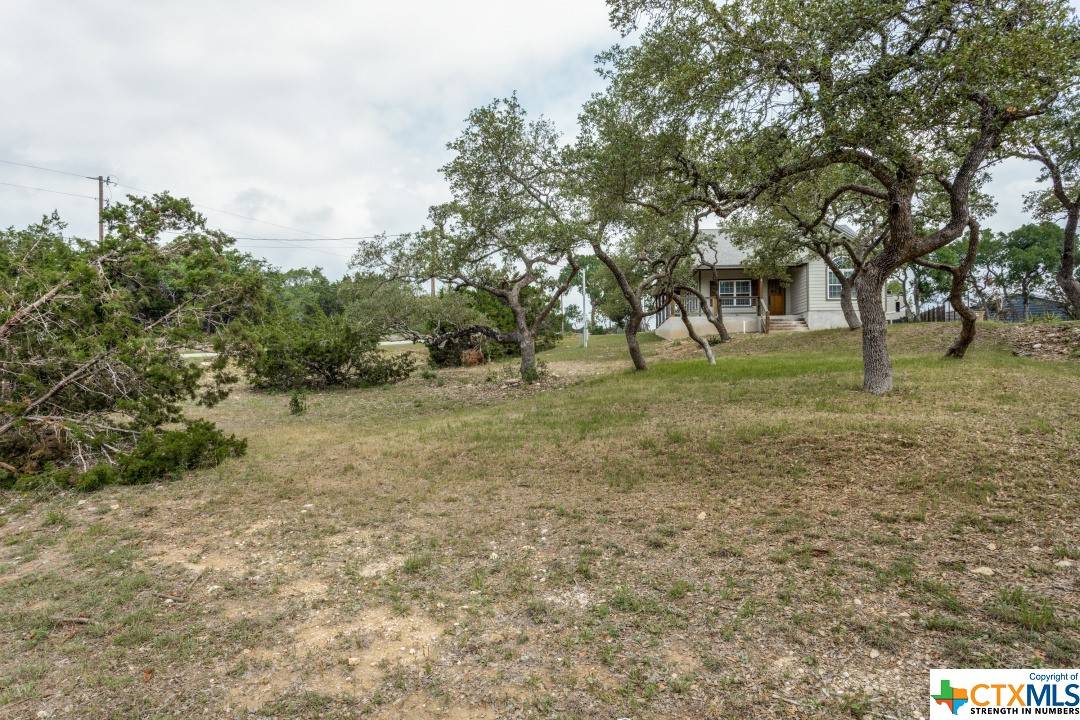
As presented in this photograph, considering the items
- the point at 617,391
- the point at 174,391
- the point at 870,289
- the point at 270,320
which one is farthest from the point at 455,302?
the point at 870,289

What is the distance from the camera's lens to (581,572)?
4.11m

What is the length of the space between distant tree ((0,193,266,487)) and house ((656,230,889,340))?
20.0m

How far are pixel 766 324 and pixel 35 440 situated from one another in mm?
24062

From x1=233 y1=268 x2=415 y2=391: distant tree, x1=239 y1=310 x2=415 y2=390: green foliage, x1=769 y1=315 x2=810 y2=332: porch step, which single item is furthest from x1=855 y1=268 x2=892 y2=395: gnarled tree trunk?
x1=769 y1=315 x2=810 y2=332: porch step

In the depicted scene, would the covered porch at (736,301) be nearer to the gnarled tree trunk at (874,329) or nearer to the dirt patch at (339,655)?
the gnarled tree trunk at (874,329)

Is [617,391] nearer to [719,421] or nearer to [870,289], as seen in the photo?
[719,421]

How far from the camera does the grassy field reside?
9.31 ft

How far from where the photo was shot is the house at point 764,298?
81.3 ft

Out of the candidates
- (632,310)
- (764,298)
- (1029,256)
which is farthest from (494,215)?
(1029,256)

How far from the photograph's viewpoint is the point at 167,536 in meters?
5.24

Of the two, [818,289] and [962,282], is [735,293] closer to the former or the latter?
[818,289]

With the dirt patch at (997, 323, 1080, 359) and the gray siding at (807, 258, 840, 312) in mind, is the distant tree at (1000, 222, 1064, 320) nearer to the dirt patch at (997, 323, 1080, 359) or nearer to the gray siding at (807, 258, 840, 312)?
the gray siding at (807, 258, 840, 312)

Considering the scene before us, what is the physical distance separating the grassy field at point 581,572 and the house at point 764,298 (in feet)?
55.7

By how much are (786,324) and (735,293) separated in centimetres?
325
